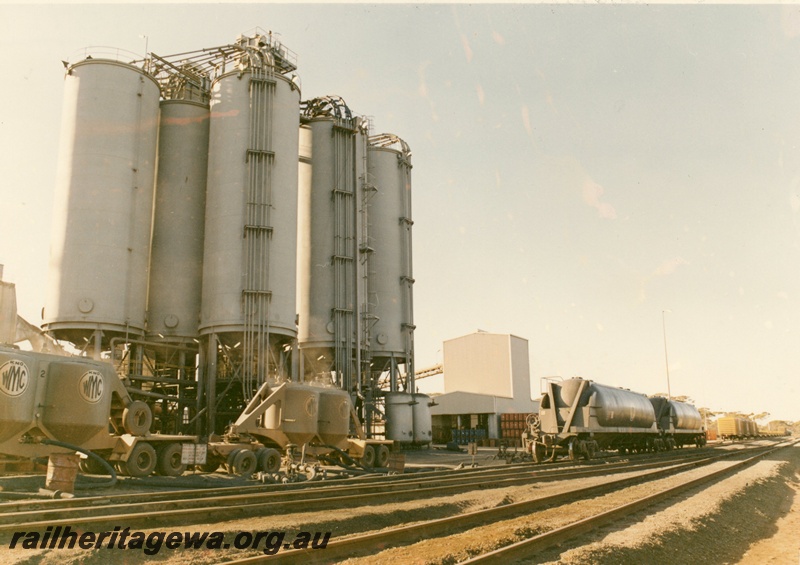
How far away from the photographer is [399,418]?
43.7m

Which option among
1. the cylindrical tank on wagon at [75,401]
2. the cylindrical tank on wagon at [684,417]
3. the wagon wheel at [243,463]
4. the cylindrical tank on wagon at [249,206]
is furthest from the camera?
the cylindrical tank on wagon at [684,417]

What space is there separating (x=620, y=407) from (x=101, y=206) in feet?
91.9

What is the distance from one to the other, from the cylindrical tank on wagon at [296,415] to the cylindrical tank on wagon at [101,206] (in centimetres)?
1336

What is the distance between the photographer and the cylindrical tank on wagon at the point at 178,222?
35469mm

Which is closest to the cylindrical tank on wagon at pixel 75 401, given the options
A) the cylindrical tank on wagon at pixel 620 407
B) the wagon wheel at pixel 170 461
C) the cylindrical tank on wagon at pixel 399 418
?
the wagon wheel at pixel 170 461

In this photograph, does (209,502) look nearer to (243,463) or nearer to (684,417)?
(243,463)

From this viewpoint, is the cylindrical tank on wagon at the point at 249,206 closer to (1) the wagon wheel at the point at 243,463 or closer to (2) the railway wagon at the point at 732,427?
(1) the wagon wheel at the point at 243,463

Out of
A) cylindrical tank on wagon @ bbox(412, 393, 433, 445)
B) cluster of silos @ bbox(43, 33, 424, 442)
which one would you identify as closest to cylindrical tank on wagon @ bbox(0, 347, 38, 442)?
cluster of silos @ bbox(43, 33, 424, 442)

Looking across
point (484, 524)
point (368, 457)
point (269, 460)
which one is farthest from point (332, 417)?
point (484, 524)

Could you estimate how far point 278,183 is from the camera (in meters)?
35.6

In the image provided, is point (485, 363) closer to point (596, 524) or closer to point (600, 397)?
point (600, 397)

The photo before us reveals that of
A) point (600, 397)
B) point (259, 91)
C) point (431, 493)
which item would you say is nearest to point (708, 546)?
point (431, 493)

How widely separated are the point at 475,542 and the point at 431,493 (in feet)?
19.9

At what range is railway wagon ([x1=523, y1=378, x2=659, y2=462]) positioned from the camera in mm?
28375
